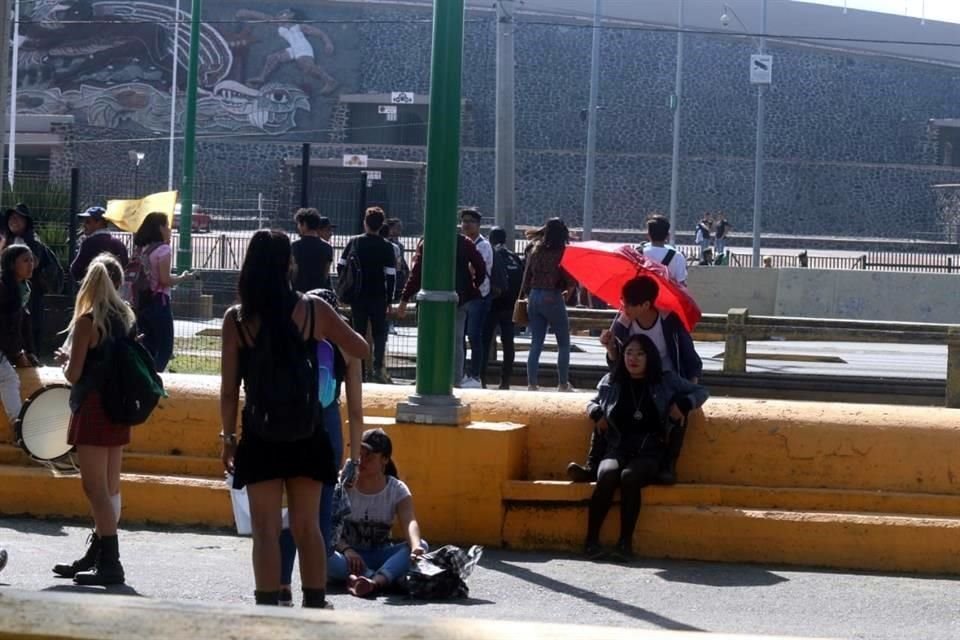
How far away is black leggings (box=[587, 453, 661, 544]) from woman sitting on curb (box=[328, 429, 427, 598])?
112 centimetres

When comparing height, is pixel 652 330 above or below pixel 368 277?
below

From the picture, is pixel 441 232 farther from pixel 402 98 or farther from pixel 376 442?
pixel 402 98

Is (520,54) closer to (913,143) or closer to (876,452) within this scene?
(913,143)

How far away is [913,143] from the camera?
75.9 metres

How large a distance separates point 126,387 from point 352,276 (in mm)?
6489

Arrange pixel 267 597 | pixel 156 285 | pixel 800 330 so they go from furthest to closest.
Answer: pixel 800 330 < pixel 156 285 < pixel 267 597

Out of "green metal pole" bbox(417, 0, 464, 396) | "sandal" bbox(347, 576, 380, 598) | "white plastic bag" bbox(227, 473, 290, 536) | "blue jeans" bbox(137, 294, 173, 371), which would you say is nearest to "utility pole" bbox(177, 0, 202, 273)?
"blue jeans" bbox(137, 294, 173, 371)

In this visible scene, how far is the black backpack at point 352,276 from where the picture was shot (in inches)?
537

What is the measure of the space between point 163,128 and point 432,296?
62.0m

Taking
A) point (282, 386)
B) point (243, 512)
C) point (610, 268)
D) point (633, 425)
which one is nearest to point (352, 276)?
point (610, 268)

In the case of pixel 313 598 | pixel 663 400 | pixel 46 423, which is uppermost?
pixel 663 400

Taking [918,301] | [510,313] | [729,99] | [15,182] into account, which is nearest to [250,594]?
[510,313]

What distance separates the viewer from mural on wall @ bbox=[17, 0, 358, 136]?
69.1 meters

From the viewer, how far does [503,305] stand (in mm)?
14367
